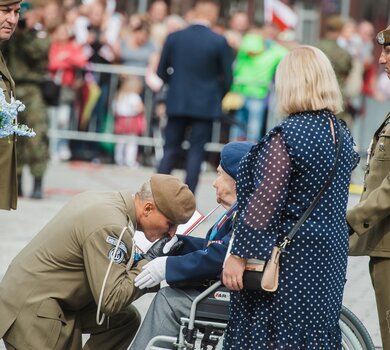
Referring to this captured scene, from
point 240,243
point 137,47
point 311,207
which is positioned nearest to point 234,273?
point 240,243

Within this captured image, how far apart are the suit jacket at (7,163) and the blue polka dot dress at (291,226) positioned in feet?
5.79

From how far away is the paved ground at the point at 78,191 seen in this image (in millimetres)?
8055

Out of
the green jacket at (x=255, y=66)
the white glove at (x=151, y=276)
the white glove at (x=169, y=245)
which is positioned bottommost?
the green jacket at (x=255, y=66)

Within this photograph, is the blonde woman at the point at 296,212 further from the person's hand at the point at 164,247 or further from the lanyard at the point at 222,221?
the person's hand at the point at 164,247

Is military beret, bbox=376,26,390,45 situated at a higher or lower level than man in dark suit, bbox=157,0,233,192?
higher

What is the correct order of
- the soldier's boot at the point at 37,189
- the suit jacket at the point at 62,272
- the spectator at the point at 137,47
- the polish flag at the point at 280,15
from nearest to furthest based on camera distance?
the suit jacket at the point at 62,272, the soldier's boot at the point at 37,189, the spectator at the point at 137,47, the polish flag at the point at 280,15

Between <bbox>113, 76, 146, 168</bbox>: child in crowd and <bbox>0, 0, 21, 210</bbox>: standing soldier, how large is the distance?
1021 cm

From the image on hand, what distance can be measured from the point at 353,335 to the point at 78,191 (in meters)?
7.98

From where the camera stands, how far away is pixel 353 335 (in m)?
5.71

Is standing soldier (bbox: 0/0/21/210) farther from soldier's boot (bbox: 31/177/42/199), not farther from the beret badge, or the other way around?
soldier's boot (bbox: 31/177/42/199)

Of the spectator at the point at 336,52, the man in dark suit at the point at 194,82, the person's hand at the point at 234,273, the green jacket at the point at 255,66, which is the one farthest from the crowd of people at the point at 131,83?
the person's hand at the point at 234,273

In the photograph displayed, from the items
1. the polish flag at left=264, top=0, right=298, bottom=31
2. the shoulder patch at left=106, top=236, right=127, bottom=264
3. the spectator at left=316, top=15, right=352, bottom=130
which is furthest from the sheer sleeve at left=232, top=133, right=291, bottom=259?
the polish flag at left=264, top=0, right=298, bottom=31

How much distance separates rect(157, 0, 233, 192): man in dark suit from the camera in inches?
460

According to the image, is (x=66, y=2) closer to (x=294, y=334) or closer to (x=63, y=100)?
(x=63, y=100)
